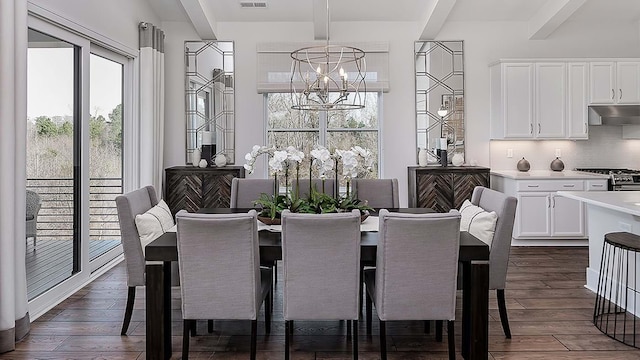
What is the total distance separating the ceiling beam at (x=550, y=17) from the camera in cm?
529

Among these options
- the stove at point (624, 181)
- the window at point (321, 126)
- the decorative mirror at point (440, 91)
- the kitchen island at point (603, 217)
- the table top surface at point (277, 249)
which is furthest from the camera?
the window at point (321, 126)

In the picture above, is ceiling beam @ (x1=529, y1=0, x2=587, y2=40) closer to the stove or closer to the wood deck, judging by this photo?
the stove

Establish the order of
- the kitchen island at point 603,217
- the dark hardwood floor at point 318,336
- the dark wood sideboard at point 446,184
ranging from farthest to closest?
1. the dark wood sideboard at point 446,184
2. the kitchen island at point 603,217
3. the dark hardwood floor at point 318,336

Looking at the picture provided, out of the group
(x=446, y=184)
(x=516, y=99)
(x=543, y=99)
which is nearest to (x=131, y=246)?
(x=446, y=184)

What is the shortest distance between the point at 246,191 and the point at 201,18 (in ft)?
8.20

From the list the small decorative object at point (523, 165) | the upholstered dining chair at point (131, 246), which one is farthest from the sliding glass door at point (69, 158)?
the small decorative object at point (523, 165)

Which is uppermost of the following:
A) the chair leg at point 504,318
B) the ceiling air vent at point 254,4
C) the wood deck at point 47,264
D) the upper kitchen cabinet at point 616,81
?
the ceiling air vent at point 254,4

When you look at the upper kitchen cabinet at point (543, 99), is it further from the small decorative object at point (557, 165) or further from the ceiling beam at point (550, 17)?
the ceiling beam at point (550, 17)

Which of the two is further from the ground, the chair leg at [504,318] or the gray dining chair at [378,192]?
the gray dining chair at [378,192]

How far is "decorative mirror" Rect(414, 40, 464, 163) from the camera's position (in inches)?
244

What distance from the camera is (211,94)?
6.24 metres

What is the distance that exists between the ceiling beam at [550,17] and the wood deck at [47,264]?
5.70 meters

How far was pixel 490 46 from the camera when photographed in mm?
6234

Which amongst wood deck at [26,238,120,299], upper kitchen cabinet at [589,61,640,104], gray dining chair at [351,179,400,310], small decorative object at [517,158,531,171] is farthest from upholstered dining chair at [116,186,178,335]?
upper kitchen cabinet at [589,61,640,104]
